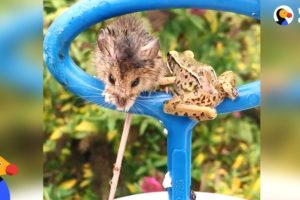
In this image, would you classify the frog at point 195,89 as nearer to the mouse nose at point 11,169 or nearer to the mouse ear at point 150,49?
the mouse ear at point 150,49

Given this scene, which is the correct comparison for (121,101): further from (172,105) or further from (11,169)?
(11,169)

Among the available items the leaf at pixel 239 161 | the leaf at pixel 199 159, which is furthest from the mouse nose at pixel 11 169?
the leaf at pixel 239 161

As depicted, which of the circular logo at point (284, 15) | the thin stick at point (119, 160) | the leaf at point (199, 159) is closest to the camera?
the circular logo at point (284, 15)

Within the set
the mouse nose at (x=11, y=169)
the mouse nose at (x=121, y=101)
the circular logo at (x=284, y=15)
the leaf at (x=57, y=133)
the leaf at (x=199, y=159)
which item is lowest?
the mouse nose at (x=11, y=169)

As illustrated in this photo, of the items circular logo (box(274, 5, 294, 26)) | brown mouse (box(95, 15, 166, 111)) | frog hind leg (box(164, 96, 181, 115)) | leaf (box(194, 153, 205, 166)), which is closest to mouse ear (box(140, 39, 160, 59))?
brown mouse (box(95, 15, 166, 111))

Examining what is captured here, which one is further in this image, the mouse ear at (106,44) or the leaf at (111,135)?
the leaf at (111,135)

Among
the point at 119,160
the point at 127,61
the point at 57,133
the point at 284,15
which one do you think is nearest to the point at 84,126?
the point at 57,133
